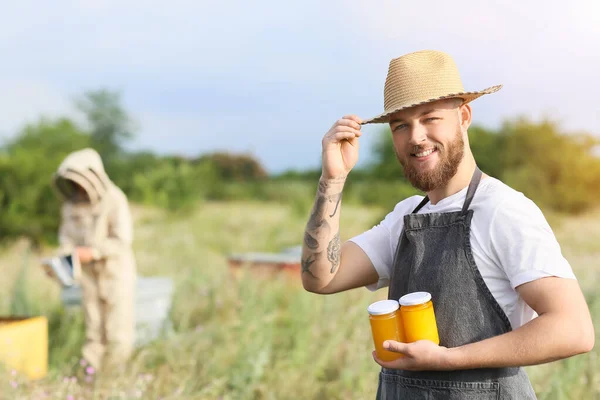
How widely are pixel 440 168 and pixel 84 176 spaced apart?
3959 mm

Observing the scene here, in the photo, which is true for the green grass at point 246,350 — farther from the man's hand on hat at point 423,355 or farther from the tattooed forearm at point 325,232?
the man's hand on hat at point 423,355

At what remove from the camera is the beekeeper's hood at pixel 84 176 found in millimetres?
5344

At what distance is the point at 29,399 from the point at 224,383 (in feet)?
4.63

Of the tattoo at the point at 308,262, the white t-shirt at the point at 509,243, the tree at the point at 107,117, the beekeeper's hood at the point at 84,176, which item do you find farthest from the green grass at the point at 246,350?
the tree at the point at 107,117

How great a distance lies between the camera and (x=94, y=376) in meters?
5.21


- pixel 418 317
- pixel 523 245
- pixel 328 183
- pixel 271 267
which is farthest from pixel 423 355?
pixel 271 267

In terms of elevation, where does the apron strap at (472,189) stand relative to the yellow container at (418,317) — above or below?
above

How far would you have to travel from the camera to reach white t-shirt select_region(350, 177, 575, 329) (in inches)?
72.9

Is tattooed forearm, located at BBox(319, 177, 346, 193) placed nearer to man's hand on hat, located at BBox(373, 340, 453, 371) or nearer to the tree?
man's hand on hat, located at BBox(373, 340, 453, 371)

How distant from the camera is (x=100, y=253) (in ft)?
17.6

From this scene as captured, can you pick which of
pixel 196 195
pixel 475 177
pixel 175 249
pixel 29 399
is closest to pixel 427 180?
pixel 475 177

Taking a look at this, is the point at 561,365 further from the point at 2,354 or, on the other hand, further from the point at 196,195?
the point at 196,195

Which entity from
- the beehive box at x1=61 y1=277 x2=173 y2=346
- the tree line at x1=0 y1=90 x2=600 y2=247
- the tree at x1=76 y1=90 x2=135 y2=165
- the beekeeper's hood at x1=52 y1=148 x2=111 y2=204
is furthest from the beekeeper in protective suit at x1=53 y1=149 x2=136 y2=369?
the tree at x1=76 y1=90 x2=135 y2=165

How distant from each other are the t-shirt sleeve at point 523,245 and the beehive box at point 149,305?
4.48 m
